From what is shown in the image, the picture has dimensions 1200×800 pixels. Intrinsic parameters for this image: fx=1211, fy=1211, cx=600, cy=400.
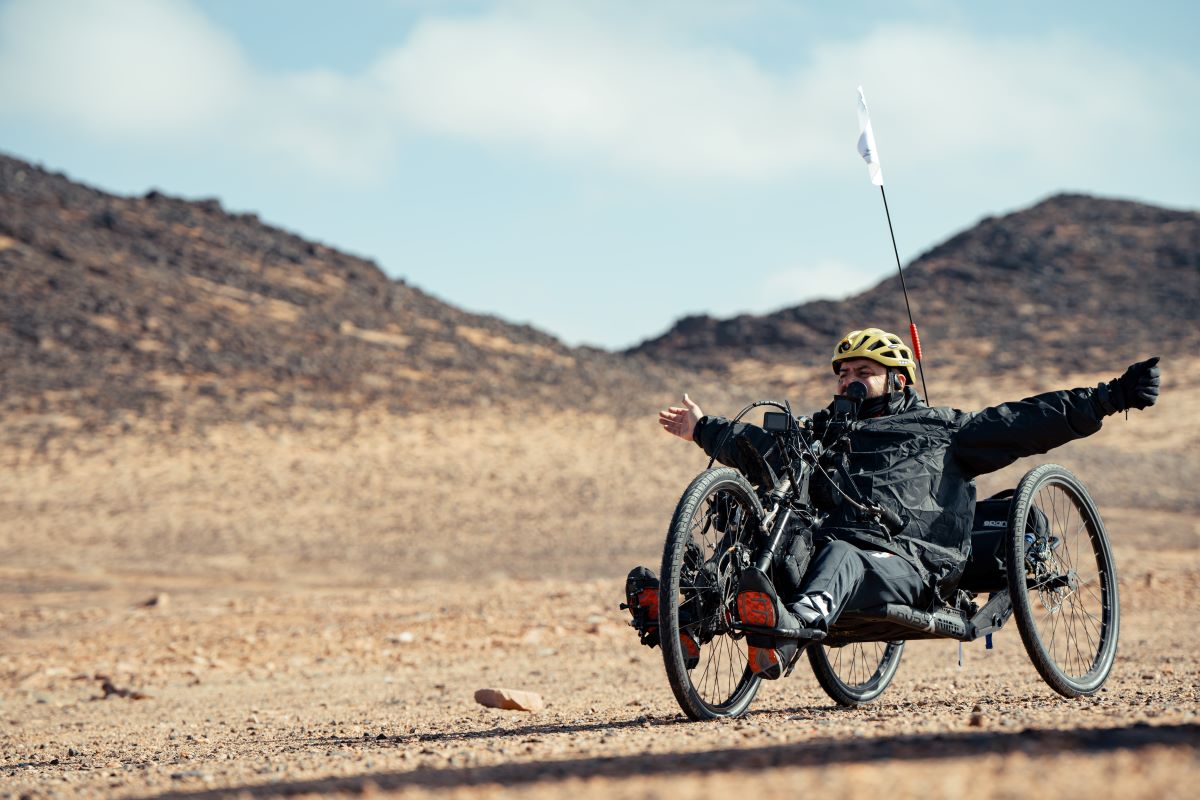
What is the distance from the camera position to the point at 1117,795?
8.82 feet

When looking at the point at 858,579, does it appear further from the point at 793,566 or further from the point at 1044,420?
the point at 1044,420

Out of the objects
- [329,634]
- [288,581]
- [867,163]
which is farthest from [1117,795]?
[288,581]

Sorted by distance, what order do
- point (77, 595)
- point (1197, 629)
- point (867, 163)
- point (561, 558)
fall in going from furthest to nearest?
point (561, 558), point (77, 595), point (1197, 629), point (867, 163)

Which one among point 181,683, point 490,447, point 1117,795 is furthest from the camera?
point 490,447

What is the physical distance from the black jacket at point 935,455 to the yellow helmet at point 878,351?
0.98 feet

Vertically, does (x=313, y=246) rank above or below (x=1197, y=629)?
above

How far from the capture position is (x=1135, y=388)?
528 cm

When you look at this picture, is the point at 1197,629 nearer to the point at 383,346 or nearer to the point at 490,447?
the point at 490,447

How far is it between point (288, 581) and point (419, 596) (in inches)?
270

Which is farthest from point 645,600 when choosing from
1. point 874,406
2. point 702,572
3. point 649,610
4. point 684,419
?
point 874,406

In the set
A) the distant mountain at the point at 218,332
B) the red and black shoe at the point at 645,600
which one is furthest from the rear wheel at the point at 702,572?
the distant mountain at the point at 218,332

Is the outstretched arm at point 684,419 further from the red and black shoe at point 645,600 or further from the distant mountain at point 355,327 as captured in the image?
the distant mountain at point 355,327

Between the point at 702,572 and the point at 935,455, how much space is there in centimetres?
128

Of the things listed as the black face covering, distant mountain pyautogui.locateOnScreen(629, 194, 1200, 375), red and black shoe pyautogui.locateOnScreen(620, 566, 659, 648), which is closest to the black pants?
red and black shoe pyautogui.locateOnScreen(620, 566, 659, 648)
